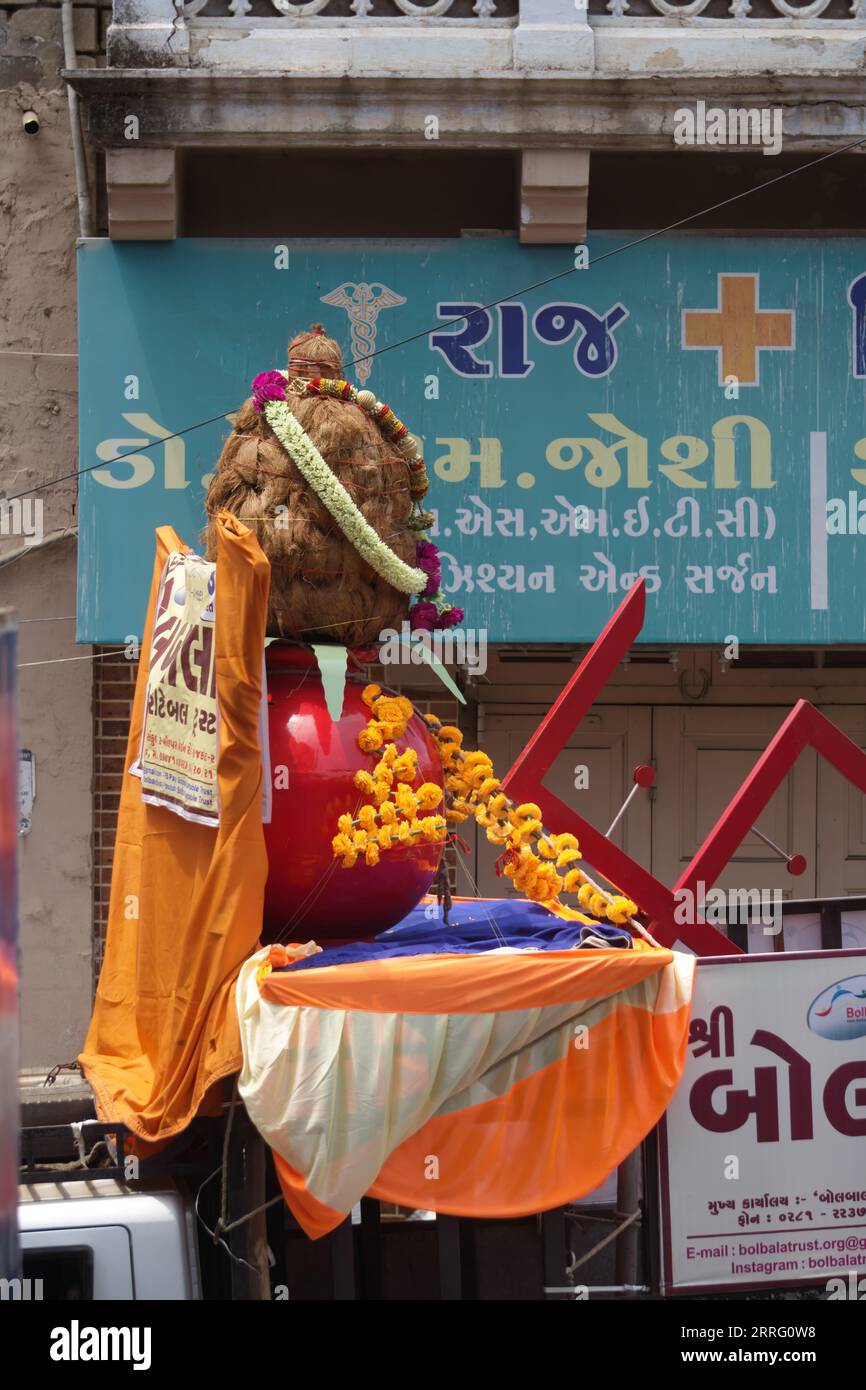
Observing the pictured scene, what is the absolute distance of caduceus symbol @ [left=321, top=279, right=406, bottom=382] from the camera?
7836 mm

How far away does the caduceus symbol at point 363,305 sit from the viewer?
7.84 metres

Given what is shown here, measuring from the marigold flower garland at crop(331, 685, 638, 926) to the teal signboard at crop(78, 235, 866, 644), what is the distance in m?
3.00

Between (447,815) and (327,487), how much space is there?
1.05m

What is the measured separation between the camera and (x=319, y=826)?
4422mm

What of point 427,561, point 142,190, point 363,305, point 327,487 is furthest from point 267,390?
point 142,190

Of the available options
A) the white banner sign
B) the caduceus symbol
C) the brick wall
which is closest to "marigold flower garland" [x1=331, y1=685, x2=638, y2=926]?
the white banner sign

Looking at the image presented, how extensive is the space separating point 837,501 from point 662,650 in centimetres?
131

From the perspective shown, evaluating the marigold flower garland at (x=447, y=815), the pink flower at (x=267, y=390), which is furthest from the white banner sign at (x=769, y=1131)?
the pink flower at (x=267, y=390)

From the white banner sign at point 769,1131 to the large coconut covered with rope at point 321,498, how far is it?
4.85ft

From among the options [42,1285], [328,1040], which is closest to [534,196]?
[328,1040]

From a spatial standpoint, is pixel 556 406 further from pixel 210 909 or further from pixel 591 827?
pixel 210 909

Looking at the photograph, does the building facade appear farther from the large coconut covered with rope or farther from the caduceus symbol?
the large coconut covered with rope

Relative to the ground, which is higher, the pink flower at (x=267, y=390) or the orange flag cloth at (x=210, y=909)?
the pink flower at (x=267, y=390)

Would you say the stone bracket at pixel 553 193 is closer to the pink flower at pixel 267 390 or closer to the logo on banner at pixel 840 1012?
the pink flower at pixel 267 390
